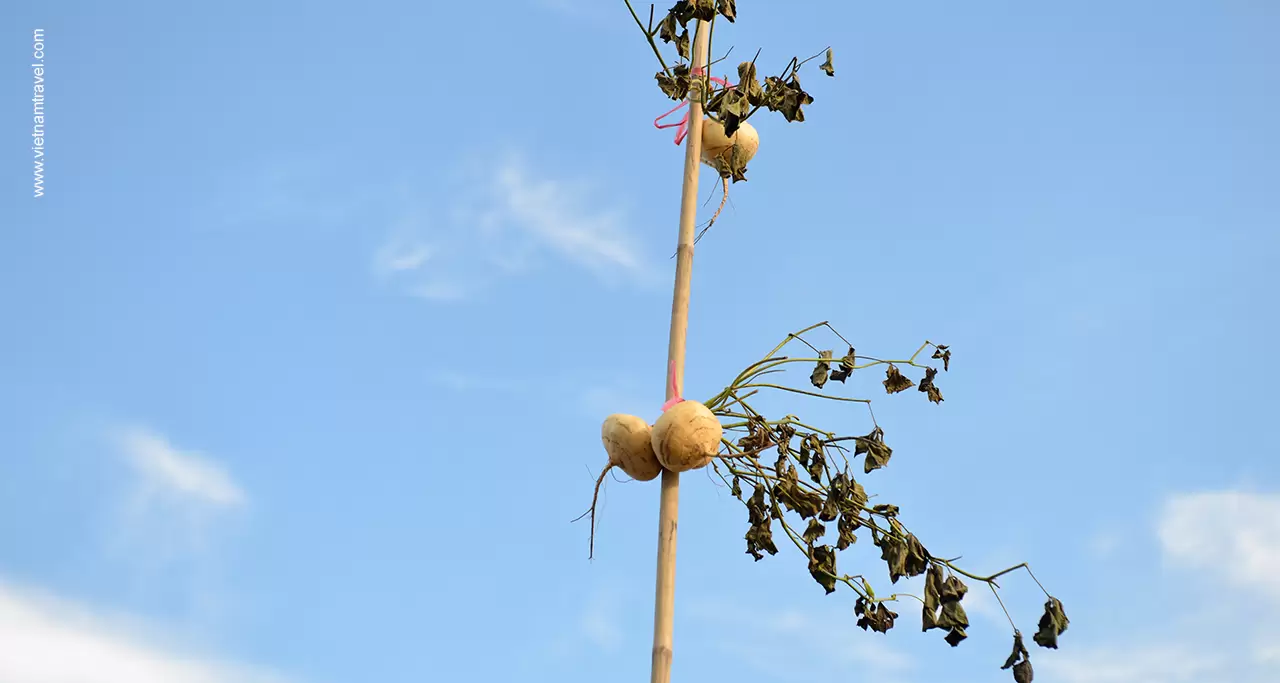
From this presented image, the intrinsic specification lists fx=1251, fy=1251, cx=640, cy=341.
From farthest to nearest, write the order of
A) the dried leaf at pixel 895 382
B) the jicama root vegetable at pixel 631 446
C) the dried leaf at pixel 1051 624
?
the dried leaf at pixel 895 382 → the jicama root vegetable at pixel 631 446 → the dried leaf at pixel 1051 624

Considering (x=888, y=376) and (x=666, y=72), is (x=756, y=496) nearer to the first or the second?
(x=888, y=376)

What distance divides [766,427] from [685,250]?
A: 0.58m

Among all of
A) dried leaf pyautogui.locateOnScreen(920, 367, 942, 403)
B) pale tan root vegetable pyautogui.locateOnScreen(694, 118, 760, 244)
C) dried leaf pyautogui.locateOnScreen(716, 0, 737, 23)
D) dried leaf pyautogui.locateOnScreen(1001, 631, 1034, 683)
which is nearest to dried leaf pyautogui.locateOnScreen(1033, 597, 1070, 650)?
dried leaf pyautogui.locateOnScreen(1001, 631, 1034, 683)

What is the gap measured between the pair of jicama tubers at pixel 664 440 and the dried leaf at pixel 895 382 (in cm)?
61

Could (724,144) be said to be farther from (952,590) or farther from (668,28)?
(952,590)

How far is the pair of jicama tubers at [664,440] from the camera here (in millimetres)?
3252

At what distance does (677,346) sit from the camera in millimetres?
3555

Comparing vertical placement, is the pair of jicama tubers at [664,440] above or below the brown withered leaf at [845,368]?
below

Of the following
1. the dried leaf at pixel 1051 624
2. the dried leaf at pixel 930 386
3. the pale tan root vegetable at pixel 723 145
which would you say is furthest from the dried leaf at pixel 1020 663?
the pale tan root vegetable at pixel 723 145

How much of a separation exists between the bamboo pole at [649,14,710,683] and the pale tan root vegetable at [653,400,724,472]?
0.14 m

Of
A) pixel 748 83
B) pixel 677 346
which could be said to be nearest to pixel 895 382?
pixel 677 346

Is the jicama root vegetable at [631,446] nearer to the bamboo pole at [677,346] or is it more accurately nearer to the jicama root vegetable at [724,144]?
the bamboo pole at [677,346]

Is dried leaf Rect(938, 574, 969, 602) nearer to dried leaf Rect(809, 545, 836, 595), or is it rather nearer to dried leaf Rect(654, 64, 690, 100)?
dried leaf Rect(809, 545, 836, 595)

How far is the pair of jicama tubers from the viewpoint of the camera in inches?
128
